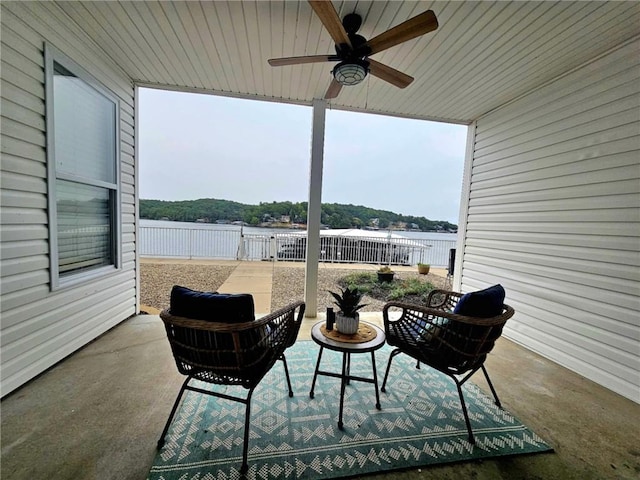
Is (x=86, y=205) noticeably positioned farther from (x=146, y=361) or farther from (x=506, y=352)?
(x=506, y=352)

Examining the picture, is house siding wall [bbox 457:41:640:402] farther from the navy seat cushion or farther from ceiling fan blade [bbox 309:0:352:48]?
the navy seat cushion

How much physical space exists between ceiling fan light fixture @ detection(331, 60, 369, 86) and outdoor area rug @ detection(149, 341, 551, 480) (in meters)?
2.37

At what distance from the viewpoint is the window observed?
211 centimetres

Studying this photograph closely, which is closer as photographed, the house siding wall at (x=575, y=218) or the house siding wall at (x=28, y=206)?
the house siding wall at (x=28, y=206)

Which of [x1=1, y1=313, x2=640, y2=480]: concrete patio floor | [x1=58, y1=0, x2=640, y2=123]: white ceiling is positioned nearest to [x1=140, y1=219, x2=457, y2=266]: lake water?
[x1=58, y1=0, x2=640, y2=123]: white ceiling

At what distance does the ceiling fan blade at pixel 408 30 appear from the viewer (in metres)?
1.50

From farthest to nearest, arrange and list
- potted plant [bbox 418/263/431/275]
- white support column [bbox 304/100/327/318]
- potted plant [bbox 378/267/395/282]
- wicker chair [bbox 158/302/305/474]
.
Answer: potted plant [bbox 418/263/431/275] → potted plant [bbox 378/267/395/282] → white support column [bbox 304/100/327/318] → wicker chair [bbox 158/302/305/474]

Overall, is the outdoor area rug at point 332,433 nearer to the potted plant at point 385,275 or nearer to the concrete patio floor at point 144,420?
the concrete patio floor at point 144,420

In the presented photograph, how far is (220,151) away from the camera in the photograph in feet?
23.6

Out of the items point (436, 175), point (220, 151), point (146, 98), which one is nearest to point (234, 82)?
point (146, 98)

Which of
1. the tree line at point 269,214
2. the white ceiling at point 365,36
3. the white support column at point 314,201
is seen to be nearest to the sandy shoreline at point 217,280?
the white support column at point 314,201

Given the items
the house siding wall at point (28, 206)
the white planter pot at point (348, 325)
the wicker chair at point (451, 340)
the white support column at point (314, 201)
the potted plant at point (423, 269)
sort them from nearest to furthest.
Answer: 1. the wicker chair at point (451, 340)
2. the house siding wall at point (28, 206)
3. the white planter pot at point (348, 325)
4. the white support column at point (314, 201)
5. the potted plant at point (423, 269)

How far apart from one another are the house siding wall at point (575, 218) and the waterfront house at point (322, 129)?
0.01 meters

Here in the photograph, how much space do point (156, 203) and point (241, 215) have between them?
1.87m
